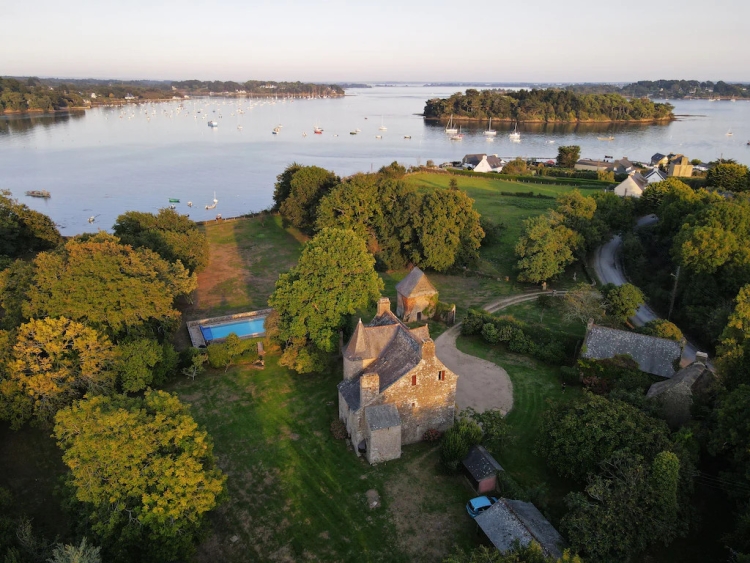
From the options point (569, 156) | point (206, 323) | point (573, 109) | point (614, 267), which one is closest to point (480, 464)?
point (206, 323)

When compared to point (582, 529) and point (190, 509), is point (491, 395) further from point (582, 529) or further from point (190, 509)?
point (190, 509)

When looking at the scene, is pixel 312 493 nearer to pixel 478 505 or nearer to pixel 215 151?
pixel 478 505

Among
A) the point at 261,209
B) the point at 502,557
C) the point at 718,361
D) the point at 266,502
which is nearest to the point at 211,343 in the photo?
the point at 266,502

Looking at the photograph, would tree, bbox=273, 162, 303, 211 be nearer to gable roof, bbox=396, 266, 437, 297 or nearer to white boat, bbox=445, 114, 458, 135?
gable roof, bbox=396, 266, 437, 297

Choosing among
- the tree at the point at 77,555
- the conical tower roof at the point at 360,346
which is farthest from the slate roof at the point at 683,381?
the tree at the point at 77,555

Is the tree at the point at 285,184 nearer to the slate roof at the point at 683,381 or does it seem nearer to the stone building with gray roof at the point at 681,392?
the slate roof at the point at 683,381

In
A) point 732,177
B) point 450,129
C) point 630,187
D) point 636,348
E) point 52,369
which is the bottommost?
point 636,348

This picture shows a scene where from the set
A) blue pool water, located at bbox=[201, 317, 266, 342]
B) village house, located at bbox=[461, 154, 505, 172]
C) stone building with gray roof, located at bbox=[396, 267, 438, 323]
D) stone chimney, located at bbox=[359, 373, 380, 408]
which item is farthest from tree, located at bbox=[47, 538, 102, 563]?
village house, located at bbox=[461, 154, 505, 172]
